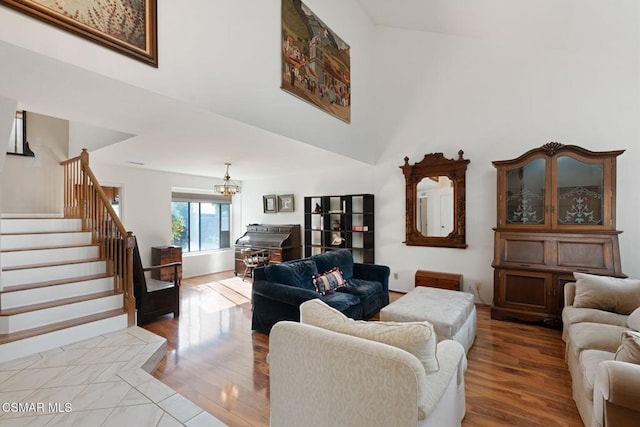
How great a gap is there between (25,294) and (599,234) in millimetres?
6343

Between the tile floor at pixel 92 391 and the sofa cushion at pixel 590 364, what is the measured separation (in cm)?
236

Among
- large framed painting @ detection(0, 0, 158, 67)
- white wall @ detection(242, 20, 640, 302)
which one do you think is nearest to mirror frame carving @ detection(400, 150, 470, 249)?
white wall @ detection(242, 20, 640, 302)

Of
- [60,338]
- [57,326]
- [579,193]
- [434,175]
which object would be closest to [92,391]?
[60,338]

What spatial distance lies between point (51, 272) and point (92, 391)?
2.00 metres

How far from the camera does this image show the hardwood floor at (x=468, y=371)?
210 cm

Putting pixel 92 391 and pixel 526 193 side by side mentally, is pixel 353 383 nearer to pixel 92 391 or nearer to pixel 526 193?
pixel 92 391

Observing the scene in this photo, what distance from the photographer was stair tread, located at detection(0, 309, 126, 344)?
8.77 feet

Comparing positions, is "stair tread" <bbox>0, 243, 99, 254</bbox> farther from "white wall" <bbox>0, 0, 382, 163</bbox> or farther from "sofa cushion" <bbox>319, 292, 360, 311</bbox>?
"sofa cushion" <bbox>319, 292, 360, 311</bbox>

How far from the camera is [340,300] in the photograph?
11.3ft

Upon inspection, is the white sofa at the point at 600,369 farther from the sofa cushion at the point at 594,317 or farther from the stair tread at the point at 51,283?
the stair tread at the point at 51,283

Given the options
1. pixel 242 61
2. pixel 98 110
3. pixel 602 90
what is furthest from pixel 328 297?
pixel 602 90

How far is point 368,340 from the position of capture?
56.2 inches

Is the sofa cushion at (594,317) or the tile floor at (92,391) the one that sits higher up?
the sofa cushion at (594,317)

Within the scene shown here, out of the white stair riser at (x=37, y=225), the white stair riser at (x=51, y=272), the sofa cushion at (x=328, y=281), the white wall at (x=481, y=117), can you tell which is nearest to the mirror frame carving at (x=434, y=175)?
the white wall at (x=481, y=117)
